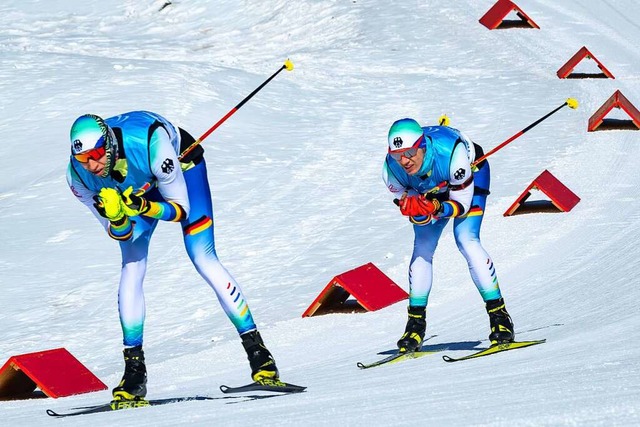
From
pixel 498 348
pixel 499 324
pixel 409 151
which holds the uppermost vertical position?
pixel 409 151

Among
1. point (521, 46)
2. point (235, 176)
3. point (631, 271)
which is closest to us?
point (631, 271)

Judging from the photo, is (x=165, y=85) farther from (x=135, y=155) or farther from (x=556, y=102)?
(x=135, y=155)

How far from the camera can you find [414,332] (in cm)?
739

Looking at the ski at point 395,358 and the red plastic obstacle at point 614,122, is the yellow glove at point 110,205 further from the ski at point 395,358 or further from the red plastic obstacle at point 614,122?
the red plastic obstacle at point 614,122

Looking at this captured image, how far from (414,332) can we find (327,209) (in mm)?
5669

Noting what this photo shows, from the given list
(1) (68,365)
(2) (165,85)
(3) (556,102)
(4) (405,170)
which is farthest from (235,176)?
(4) (405,170)

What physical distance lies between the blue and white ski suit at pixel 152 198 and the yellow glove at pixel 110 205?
13 cm

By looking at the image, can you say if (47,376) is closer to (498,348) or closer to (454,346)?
(454,346)

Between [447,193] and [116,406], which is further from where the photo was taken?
[447,193]

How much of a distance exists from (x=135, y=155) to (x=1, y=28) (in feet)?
62.4

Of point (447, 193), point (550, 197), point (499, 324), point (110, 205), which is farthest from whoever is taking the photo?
point (550, 197)

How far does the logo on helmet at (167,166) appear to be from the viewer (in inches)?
236

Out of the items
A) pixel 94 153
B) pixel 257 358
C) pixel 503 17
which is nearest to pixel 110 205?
pixel 94 153

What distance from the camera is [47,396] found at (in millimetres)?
7637
